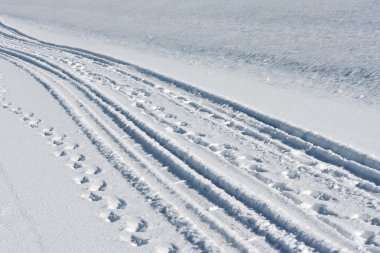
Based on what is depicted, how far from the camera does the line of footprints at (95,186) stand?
16.7 ft

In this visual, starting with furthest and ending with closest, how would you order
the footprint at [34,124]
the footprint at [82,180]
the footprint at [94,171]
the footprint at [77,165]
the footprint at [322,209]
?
the footprint at [34,124], the footprint at [77,165], the footprint at [94,171], the footprint at [82,180], the footprint at [322,209]

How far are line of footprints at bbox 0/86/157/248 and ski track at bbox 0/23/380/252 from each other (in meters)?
0.01

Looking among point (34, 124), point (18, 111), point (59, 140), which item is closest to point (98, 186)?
point (59, 140)

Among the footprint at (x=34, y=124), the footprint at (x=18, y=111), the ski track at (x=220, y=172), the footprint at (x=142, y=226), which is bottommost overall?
the footprint at (x=18, y=111)

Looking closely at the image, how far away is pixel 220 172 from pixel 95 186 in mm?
1412

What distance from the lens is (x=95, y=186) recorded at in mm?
6145

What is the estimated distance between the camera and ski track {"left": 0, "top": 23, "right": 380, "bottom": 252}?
4.89 m

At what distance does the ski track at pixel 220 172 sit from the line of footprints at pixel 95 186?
12 millimetres

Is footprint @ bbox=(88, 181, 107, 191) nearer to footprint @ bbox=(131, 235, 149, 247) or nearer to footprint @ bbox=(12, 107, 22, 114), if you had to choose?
footprint @ bbox=(131, 235, 149, 247)

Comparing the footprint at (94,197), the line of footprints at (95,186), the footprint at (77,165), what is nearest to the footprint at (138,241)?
the line of footprints at (95,186)

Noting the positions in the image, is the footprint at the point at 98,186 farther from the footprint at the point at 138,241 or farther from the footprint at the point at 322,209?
the footprint at the point at 322,209

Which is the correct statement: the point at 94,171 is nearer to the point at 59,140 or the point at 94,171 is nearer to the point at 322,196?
A: the point at 59,140

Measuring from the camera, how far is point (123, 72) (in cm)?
1227

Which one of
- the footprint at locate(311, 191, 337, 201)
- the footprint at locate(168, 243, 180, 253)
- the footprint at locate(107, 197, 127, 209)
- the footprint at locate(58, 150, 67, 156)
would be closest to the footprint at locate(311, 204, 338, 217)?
the footprint at locate(311, 191, 337, 201)
